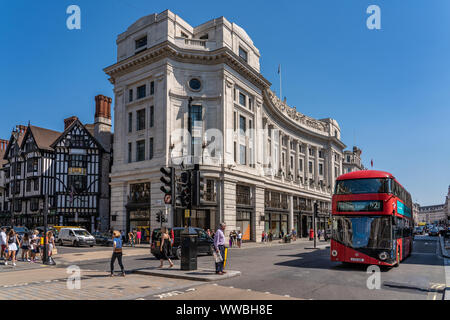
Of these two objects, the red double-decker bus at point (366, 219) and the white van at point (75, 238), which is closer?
the red double-decker bus at point (366, 219)

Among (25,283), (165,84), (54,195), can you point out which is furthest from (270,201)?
(25,283)

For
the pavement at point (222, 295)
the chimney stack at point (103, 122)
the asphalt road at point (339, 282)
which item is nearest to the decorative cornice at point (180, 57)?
the chimney stack at point (103, 122)

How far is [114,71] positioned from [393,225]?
32.9 meters

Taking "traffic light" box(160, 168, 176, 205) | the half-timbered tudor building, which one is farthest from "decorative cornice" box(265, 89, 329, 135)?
"traffic light" box(160, 168, 176, 205)

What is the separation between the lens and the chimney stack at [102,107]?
53594 mm

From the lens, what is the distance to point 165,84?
113ft

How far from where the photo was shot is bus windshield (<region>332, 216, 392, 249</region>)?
49.0 ft

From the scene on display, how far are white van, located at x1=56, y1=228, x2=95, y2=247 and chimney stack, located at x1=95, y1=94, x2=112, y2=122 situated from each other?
84.2 feet

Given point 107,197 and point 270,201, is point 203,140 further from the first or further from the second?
point 107,197

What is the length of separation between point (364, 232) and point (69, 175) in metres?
43.8

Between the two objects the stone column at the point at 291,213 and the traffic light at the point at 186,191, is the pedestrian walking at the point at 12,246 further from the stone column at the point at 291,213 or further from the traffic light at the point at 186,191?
the stone column at the point at 291,213

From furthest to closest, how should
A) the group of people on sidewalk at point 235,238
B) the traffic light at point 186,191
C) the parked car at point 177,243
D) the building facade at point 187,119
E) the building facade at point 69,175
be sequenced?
1. the building facade at point 69,175
2. the building facade at point 187,119
3. the group of people on sidewalk at point 235,238
4. the parked car at point 177,243
5. the traffic light at point 186,191

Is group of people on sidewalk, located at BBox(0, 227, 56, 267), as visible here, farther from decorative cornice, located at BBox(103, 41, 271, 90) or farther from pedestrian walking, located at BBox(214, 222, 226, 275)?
→ decorative cornice, located at BBox(103, 41, 271, 90)

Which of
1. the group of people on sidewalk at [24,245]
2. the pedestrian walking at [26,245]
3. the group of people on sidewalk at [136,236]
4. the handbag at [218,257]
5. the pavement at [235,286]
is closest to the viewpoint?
the pavement at [235,286]
